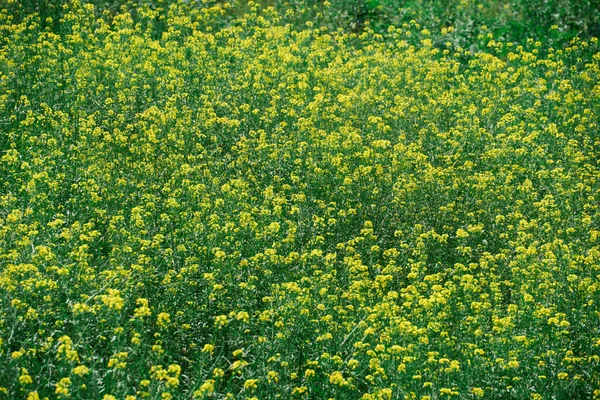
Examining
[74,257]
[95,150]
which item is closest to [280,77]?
[95,150]

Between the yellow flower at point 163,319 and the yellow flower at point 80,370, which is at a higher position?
the yellow flower at point 80,370

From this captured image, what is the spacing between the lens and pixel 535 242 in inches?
257

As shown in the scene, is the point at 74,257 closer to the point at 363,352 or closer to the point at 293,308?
the point at 293,308

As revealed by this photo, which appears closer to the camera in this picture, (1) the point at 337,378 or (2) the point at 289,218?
(1) the point at 337,378

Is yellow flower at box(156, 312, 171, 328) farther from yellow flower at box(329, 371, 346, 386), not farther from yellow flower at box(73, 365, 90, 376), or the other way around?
yellow flower at box(329, 371, 346, 386)

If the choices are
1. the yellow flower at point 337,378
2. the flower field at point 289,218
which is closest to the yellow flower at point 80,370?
the flower field at point 289,218

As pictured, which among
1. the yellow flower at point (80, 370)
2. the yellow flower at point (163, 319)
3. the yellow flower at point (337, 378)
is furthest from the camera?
the yellow flower at point (163, 319)

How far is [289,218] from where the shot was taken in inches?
279

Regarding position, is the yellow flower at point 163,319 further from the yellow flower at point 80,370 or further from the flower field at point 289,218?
the yellow flower at point 80,370

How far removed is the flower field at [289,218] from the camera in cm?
520

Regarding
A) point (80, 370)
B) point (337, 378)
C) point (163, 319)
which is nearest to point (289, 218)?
point (163, 319)

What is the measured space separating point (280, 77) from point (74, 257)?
4.39 m

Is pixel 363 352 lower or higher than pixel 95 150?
lower

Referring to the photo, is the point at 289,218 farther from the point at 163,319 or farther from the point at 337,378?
the point at 337,378
